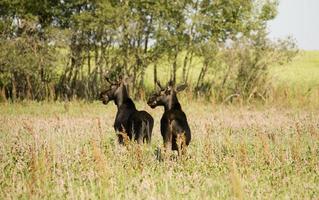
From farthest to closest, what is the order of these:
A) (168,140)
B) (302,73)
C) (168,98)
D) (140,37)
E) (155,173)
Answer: (302,73)
(140,37)
(168,98)
(168,140)
(155,173)

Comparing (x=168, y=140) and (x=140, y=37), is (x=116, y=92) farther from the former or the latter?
(x=140, y=37)

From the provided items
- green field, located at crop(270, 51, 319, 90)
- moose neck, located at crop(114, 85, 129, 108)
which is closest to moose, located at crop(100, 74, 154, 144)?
moose neck, located at crop(114, 85, 129, 108)

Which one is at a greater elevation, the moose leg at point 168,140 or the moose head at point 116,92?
the moose head at point 116,92

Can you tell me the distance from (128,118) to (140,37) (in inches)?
686

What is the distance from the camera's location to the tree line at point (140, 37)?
2625 cm

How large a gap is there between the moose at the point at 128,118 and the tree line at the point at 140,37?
1389 centimetres

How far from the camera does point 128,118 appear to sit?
11164 millimetres

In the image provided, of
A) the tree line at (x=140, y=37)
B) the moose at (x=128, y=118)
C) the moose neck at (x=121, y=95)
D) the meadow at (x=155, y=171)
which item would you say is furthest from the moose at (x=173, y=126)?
the tree line at (x=140, y=37)

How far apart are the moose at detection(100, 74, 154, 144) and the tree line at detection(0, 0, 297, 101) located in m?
13.9

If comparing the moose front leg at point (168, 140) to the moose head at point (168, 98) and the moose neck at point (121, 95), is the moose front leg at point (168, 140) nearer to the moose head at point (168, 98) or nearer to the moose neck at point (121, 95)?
the moose head at point (168, 98)

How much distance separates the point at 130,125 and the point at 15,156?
2543 mm

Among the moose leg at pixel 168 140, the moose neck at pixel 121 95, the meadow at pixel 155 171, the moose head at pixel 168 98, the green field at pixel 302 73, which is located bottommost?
the green field at pixel 302 73

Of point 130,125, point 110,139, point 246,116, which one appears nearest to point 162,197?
point 130,125

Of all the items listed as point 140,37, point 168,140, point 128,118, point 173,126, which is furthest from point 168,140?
point 140,37
